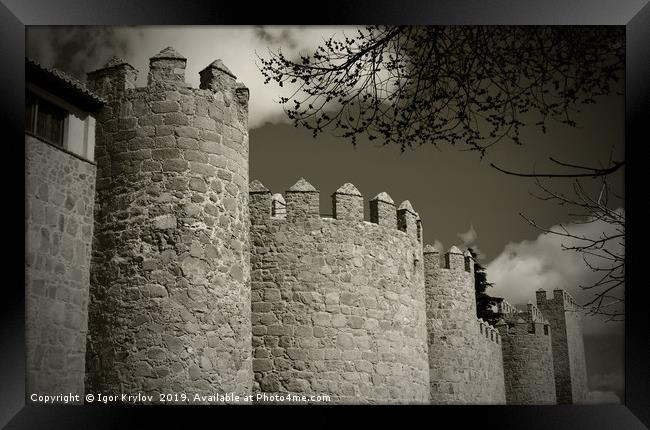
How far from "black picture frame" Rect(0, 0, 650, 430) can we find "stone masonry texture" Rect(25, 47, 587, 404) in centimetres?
29

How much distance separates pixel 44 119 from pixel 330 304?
457 centimetres

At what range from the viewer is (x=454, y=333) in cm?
1577

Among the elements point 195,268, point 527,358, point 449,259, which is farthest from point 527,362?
point 195,268

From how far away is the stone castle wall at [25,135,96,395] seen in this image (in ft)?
29.6

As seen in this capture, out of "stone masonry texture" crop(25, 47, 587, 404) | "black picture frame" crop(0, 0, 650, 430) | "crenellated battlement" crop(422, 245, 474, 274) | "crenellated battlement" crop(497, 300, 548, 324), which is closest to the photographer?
"black picture frame" crop(0, 0, 650, 430)

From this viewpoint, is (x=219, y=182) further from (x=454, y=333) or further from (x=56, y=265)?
(x=454, y=333)

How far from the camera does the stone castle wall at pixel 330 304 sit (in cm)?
1177

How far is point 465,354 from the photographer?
626 inches

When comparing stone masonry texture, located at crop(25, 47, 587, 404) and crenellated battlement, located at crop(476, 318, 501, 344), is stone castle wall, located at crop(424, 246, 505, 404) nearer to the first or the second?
crenellated battlement, located at crop(476, 318, 501, 344)

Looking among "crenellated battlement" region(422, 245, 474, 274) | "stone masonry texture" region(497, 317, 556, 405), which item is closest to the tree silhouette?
"crenellated battlement" region(422, 245, 474, 274)
